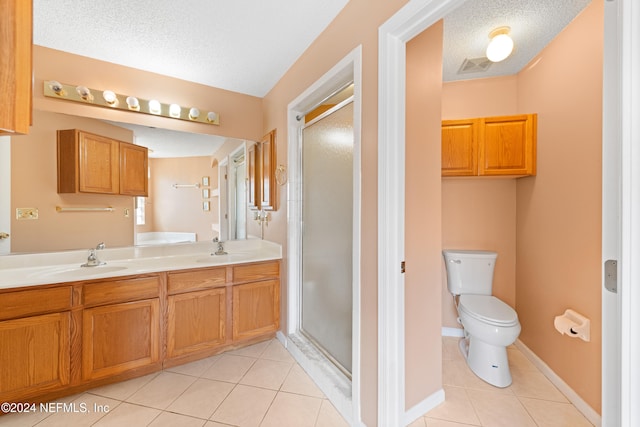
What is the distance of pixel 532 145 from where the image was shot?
1.94m

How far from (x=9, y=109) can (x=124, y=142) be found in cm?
173

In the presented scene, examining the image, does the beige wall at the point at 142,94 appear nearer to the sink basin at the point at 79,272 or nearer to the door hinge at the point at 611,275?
the sink basin at the point at 79,272

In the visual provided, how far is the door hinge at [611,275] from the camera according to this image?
2.02ft

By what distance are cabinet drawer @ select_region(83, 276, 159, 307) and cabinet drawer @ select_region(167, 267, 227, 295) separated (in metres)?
0.11

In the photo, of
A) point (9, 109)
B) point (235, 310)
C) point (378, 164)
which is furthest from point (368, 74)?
point (235, 310)

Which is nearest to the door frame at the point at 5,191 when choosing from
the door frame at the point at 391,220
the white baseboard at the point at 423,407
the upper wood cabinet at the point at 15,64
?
the upper wood cabinet at the point at 15,64

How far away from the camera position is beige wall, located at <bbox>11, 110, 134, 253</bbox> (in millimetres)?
1703

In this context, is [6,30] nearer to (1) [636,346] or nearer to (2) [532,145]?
(1) [636,346]

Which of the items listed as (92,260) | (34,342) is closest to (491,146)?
(92,260)

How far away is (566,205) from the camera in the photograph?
1.65 metres

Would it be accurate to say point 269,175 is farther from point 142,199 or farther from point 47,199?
point 47,199

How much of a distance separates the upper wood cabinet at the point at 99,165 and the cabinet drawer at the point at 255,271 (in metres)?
1.06

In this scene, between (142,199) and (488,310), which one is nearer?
(488,310)

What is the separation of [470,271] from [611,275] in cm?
169
